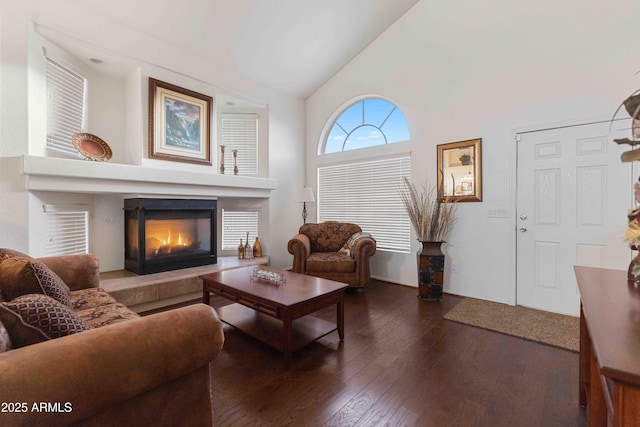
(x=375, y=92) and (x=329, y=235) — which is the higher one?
(x=375, y=92)

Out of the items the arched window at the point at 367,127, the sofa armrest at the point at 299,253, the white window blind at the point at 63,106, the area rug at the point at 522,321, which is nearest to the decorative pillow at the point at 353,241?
the sofa armrest at the point at 299,253

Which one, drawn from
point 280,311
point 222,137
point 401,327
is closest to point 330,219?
point 222,137

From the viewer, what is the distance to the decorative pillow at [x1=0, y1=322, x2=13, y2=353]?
88cm

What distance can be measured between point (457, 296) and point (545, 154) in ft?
6.37

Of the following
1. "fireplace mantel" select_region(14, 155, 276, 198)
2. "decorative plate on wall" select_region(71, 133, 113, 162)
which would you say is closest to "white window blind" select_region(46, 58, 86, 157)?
"decorative plate on wall" select_region(71, 133, 113, 162)

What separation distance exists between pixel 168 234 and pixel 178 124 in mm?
1463

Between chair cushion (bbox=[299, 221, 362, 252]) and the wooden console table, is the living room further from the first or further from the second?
the wooden console table

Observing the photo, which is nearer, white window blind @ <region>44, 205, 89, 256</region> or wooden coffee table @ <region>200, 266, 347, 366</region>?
wooden coffee table @ <region>200, 266, 347, 366</region>

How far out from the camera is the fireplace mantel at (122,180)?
8.36 ft

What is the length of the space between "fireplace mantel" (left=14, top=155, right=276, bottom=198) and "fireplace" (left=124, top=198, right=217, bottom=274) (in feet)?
0.58

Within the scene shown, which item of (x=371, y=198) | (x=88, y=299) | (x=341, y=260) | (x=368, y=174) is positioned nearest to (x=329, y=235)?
(x=341, y=260)

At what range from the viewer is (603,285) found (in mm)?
1254

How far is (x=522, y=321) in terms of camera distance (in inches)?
111

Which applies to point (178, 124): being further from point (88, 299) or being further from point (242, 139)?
point (88, 299)
